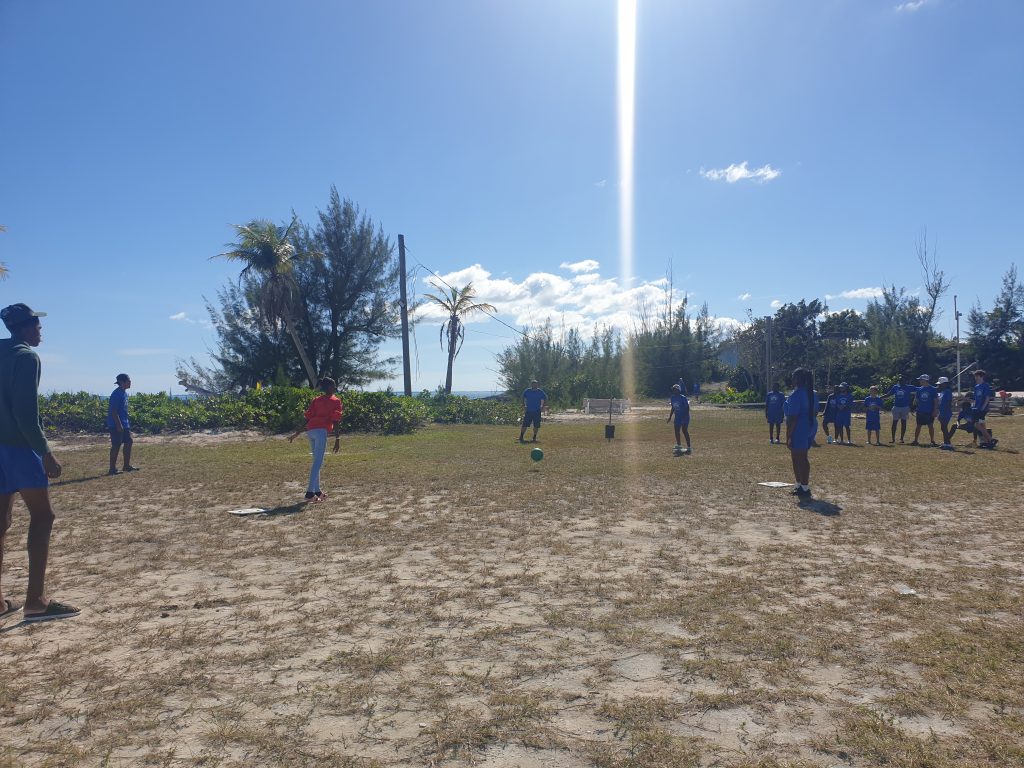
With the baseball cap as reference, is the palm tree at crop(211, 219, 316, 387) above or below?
above

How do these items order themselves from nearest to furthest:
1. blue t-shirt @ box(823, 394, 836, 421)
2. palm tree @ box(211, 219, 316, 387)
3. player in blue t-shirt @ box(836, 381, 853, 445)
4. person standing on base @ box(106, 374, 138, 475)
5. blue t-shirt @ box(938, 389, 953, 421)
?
person standing on base @ box(106, 374, 138, 475) → blue t-shirt @ box(938, 389, 953, 421) → player in blue t-shirt @ box(836, 381, 853, 445) → blue t-shirt @ box(823, 394, 836, 421) → palm tree @ box(211, 219, 316, 387)

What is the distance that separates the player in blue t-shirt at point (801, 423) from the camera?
9133 mm

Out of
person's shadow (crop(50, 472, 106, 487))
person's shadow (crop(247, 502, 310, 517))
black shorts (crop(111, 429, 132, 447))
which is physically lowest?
person's shadow (crop(247, 502, 310, 517))

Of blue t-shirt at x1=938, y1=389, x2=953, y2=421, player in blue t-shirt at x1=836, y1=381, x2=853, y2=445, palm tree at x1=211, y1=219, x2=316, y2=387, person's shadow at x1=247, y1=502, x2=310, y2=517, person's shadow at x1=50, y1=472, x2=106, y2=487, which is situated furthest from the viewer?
palm tree at x1=211, y1=219, x2=316, y2=387

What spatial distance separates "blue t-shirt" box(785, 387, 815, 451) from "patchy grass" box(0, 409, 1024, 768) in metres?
0.86

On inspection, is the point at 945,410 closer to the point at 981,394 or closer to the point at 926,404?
the point at 981,394

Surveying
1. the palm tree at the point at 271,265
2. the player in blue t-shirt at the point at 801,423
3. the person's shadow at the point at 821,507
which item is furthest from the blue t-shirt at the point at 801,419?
the palm tree at the point at 271,265

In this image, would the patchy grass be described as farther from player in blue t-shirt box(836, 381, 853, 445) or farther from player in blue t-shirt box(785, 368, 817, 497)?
player in blue t-shirt box(836, 381, 853, 445)

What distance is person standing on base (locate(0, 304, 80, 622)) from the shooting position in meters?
4.49

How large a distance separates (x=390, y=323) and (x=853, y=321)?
50784 millimetres

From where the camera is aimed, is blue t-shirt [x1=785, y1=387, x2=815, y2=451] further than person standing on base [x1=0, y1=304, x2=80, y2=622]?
Yes

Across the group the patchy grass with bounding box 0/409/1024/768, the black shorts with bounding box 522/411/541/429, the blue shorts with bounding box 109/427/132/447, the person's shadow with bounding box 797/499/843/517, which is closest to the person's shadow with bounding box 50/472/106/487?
the blue shorts with bounding box 109/427/132/447

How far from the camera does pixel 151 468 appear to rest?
13227mm

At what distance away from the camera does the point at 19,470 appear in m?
4.58
